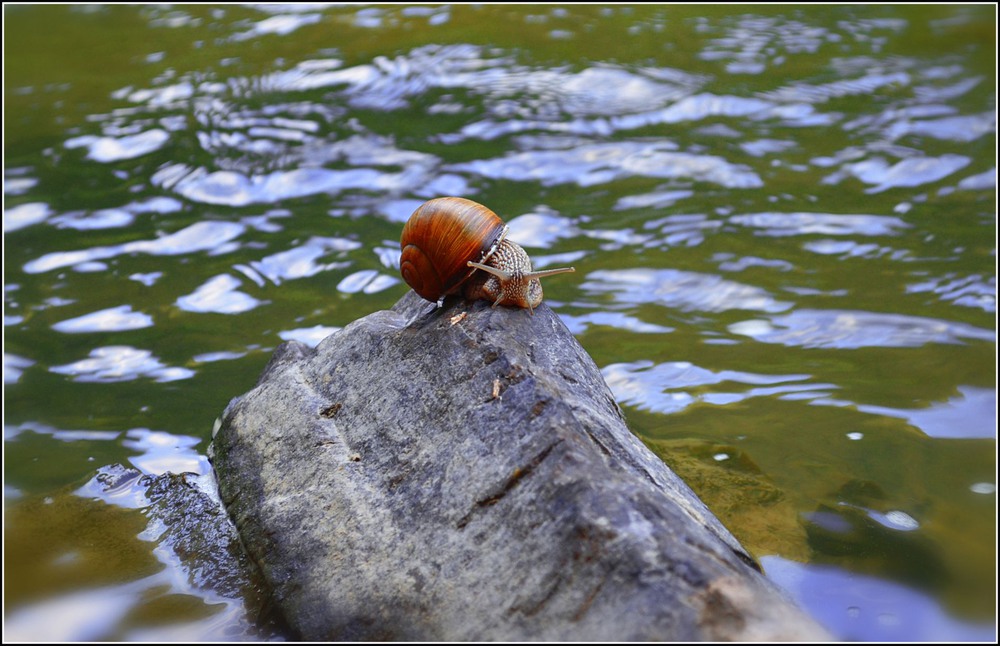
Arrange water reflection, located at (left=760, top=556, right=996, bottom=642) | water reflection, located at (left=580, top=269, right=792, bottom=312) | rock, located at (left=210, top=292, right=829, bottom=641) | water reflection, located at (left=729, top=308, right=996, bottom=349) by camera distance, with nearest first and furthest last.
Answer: rock, located at (left=210, top=292, right=829, bottom=641), water reflection, located at (left=760, top=556, right=996, bottom=642), water reflection, located at (left=729, top=308, right=996, bottom=349), water reflection, located at (left=580, top=269, right=792, bottom=312)

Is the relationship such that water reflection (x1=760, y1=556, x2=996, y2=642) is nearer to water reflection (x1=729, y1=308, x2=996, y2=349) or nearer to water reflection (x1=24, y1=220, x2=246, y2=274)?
water reflection (x1=729, y1=308, x2=996, y2=349)

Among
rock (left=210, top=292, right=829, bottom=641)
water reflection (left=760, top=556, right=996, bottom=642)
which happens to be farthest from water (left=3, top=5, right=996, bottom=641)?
rock (left=210, top=292, right=829, bottom=641)

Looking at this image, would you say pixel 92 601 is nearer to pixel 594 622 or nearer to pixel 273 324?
pixel 594 622

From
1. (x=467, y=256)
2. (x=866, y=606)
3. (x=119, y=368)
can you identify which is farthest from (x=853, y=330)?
(x=119, y=368)

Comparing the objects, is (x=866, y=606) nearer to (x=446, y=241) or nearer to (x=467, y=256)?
(x=467, y=256)

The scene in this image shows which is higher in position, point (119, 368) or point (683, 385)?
point (119, 368)

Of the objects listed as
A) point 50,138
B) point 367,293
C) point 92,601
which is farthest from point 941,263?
point 50,138

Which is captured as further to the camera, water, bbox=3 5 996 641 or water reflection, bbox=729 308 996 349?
water reflection, bbox=729 308 996 349

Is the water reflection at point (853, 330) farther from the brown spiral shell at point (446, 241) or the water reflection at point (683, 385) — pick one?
the brown spiral shell at point (446, 241)
